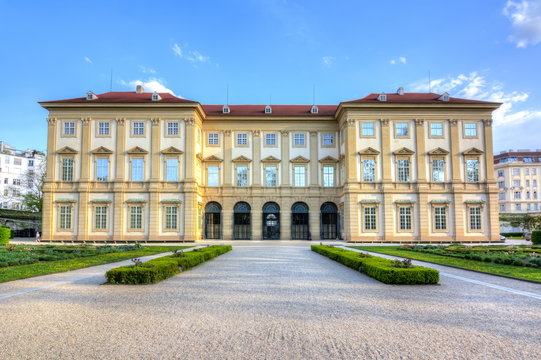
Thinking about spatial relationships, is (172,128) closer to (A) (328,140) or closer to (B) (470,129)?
(A) (328,140)

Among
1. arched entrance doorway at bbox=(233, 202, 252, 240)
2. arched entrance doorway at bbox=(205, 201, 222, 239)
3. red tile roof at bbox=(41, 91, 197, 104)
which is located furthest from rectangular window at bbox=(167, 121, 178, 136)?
arched entrance doorway at bbox=(233, 202, 252, 240)

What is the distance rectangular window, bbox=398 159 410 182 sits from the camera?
38.7 metres

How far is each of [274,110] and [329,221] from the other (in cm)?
1352

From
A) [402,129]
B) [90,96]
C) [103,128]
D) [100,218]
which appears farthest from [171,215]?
[402,129]

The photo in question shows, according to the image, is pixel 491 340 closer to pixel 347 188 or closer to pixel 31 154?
pixel 347 188

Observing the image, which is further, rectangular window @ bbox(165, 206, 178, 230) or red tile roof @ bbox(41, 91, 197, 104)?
red tile roof @ bbox(41, 91, 197, 104)

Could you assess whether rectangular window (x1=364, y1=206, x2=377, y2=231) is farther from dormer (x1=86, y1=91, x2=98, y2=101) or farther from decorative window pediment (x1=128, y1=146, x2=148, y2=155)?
dormer (x1=86, y1=91, x2=98, y2=101)

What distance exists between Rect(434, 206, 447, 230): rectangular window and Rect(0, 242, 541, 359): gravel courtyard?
Answer: 27380mm

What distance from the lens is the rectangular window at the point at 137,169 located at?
38.8 meters

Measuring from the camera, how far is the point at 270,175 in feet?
139

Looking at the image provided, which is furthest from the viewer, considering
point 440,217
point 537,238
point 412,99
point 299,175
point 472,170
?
point 299,175

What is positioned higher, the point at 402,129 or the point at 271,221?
the point at 402,129

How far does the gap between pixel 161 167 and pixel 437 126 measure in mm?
26744

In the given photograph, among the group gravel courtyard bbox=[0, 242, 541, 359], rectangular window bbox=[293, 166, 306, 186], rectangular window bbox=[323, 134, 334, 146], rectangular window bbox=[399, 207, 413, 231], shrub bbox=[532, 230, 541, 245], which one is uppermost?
rectangular window bbox=[323, 134, 334, 146]
